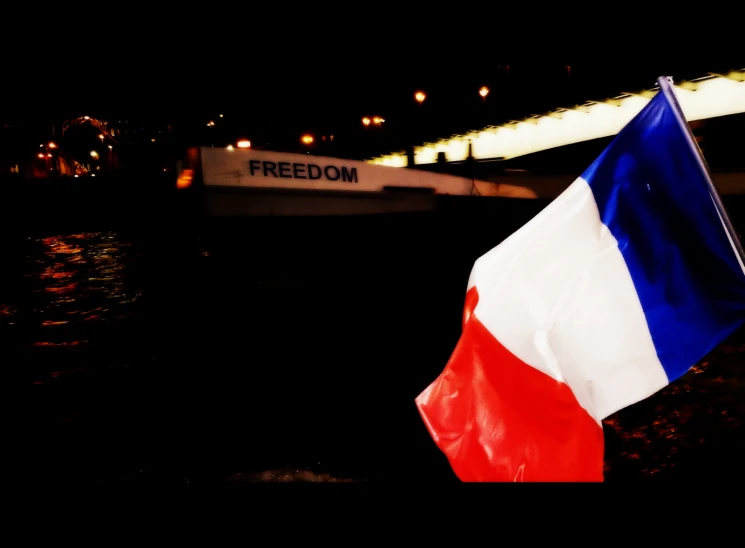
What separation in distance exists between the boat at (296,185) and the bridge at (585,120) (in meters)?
3.88

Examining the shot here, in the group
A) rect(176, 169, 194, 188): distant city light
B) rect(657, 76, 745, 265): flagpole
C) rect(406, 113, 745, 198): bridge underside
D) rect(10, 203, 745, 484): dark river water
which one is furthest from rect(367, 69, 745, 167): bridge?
rect(657, 76, 745, 265): flagpole

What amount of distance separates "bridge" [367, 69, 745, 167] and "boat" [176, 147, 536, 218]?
12.7 feet

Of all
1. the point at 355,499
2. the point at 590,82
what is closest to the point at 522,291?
the point at 355,499

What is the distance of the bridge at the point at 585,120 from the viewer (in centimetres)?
1503

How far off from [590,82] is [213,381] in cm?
2211

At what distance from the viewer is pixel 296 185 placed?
12.1 metres

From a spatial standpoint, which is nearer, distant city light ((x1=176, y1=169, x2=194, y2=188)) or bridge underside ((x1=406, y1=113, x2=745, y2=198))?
distant city light ((x1=176, y1=169, x2=194, y2=188))

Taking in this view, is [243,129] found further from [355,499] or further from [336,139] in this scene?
[355,499]

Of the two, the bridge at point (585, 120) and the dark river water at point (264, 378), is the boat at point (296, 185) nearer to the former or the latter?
the bridge at point (585, 120)

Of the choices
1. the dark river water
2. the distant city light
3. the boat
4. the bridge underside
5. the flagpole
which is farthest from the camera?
the bridge underside

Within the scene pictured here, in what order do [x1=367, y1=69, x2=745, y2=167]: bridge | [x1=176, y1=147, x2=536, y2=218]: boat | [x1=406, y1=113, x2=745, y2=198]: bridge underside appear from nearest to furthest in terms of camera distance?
[x1=176, y1=147, x2=536, y2=218]: boat < [x1=406, y1=113, x2=745, y2=198]: bridge underside < [x1=367, y1=69, x2=745, y2=167]: bridge

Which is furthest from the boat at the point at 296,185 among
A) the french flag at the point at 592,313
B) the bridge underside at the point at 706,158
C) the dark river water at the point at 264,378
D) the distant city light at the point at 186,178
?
the french flag at the point at 592,313

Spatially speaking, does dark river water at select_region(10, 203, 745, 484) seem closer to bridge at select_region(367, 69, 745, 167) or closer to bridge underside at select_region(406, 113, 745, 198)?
bridge underside at select_region(406, 113, 745, 198)

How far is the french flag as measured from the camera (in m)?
1.55
